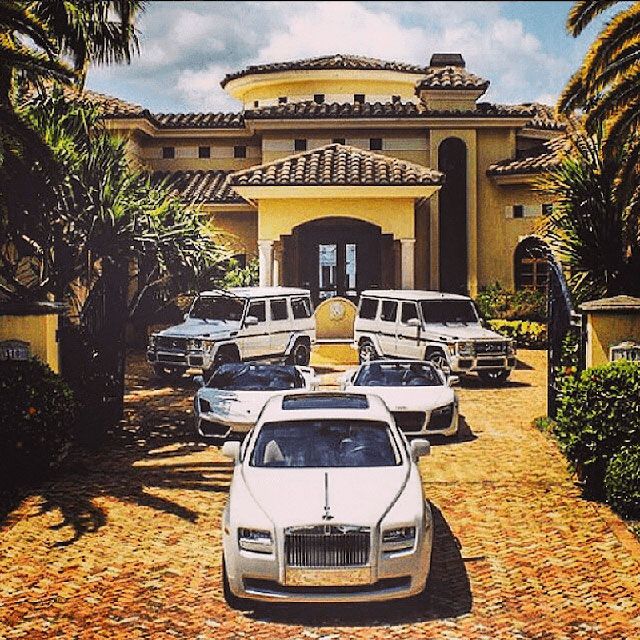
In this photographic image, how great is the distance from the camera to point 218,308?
2144cm

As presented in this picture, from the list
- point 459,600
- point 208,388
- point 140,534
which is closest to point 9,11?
point 208,388

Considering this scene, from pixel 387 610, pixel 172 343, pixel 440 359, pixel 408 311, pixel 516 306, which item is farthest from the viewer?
pixel 516 306

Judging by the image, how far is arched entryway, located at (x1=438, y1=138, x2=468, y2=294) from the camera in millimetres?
30594

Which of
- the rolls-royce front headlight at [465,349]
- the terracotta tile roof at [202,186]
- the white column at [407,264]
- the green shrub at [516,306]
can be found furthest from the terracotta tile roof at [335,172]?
the rolls-royce front headlight at [465,349]

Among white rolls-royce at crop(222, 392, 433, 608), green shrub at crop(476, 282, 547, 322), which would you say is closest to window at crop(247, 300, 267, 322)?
green shrub at crop(476, 282, 547, 322)

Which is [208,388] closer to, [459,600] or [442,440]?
[442,440]

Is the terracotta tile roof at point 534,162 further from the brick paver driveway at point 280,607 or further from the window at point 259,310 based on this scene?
the brick paver driveway at point 280,607

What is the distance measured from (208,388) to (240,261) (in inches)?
605

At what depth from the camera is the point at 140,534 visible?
970cm

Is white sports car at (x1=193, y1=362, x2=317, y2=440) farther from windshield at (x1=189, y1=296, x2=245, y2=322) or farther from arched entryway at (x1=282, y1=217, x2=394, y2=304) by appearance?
arched entryway at (x1=282, y1=217, x2=394, y2=304)

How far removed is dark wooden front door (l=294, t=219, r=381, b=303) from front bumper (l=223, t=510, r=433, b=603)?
76.7ft

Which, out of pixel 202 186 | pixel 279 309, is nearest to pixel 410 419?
pixel 279 309

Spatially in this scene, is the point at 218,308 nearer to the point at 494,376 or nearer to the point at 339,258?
the point at 494,376

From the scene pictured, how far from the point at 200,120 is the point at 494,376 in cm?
1654
